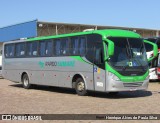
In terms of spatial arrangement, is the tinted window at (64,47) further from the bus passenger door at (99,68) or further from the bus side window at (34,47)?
the bus side window at (34,47)

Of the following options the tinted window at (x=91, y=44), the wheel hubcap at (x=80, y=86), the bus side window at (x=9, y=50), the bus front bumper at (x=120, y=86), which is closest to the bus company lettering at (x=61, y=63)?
the wheel hubcap at (x=80, y=86)

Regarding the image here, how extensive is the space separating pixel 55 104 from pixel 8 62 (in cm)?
1126

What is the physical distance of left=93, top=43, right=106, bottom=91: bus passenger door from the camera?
16.8 meters

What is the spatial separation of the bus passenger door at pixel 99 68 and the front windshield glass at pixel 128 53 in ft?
1.70

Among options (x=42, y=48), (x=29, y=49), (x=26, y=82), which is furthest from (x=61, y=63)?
(x=26, y=82)

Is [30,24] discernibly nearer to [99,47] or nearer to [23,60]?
[23,60]

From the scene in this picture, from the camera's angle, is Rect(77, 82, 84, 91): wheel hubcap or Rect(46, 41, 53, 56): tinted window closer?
Rect(77, 82, 84, 91): wheel hubcap

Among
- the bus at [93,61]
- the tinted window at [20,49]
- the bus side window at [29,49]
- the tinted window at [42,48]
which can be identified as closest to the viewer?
the bus at [93,61]

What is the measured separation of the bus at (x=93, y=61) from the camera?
1658cm

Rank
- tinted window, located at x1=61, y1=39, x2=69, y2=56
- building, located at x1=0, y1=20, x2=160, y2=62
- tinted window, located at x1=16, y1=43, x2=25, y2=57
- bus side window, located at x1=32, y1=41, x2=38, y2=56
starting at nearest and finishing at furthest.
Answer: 1. tinted window, located at x1=61, y1=39, x2=69, y2=56
2. bus side window, located at x1=32, y1=41, x2=38, y2=56
3. tinted window, located at x1=16, y1=43, x2=25, y2=57
4. building, located at x1=0, y1=20, x2=160, y2=62

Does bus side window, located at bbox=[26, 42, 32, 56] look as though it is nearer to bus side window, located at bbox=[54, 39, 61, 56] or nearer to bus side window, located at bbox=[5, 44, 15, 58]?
bus side window, located at bbox=[5, 44, 15, 58]

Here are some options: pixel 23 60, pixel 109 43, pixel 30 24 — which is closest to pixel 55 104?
pixel 109 43

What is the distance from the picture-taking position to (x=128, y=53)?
55.3ft

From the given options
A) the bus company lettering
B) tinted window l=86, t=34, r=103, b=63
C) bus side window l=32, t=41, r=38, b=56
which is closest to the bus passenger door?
tinted window l=86, t=34, r=103, b=63
